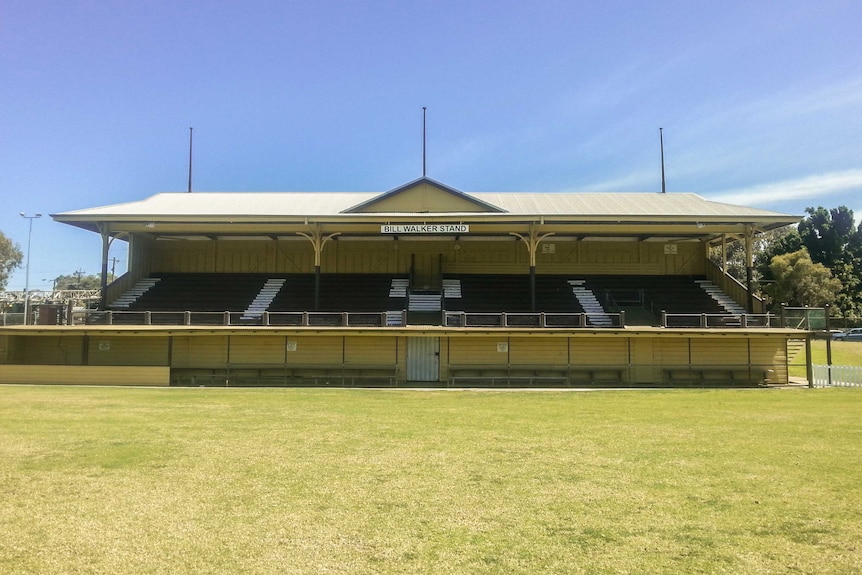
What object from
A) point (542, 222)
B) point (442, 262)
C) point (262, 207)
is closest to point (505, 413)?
point (542, 222)

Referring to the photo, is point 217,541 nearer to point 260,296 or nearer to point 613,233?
point 260,296

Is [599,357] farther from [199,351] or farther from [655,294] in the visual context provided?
[199,351]

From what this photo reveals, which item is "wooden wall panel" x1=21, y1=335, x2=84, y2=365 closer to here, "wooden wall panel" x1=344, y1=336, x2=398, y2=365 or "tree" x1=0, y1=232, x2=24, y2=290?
"wooden wall panel" x1=344, y1=336, x2=398, y2=365

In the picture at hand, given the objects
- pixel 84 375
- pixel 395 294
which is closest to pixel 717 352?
pixel 395 294

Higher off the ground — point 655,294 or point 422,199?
point 422,199

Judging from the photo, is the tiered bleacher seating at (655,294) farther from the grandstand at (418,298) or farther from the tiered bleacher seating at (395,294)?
the grandstand at (418,298)

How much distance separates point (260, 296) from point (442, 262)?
1016cm

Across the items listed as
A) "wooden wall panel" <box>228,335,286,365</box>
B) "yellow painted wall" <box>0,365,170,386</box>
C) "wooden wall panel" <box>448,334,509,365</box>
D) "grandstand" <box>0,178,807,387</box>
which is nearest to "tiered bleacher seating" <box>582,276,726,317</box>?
"grandstand" <box>0,178,807,387</box>

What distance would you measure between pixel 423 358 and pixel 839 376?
17190 millimetres

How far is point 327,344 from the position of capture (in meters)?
25.7

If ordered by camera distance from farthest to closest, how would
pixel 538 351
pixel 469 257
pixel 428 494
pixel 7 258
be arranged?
pixel 7 258 → pixel 469 257 → pixel 538 351 → pixel 428 494

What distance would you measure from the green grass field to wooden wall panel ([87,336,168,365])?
13.0 meters

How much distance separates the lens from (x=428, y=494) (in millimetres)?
7141

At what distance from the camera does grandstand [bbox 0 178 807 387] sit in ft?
80.2
